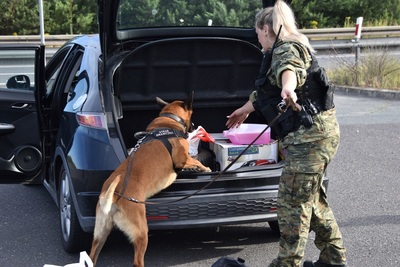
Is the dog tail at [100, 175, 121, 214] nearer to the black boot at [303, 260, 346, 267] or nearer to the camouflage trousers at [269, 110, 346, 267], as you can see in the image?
the camouflage trousers at [269, 110, 346, 267]

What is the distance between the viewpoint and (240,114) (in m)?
5.14

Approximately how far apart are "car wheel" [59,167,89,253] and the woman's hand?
51.5 inches

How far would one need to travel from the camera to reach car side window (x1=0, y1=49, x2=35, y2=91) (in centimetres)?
607

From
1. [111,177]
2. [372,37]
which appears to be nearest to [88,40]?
[111,177]

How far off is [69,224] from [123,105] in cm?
123

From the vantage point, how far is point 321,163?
14.1 feet

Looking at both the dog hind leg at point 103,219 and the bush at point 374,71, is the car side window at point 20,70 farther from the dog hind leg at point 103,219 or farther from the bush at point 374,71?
the bush at point 374,71

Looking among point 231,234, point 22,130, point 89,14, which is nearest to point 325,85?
point 231,234

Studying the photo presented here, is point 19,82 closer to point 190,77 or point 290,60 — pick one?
point 190,77

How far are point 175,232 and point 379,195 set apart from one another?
224 centimetres

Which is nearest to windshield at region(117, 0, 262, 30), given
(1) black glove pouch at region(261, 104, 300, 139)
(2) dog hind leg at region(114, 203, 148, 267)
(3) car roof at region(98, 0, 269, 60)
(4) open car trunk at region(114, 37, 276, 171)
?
(3) car roof at region(98, 0, 269, 60)

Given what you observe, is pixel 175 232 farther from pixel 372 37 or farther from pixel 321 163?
pixel 372 37

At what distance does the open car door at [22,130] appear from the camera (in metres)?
5.89

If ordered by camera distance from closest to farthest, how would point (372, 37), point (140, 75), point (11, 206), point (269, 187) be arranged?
point (269, 187)
point (140, 75)
point (11, 206)
point (372, 37)
